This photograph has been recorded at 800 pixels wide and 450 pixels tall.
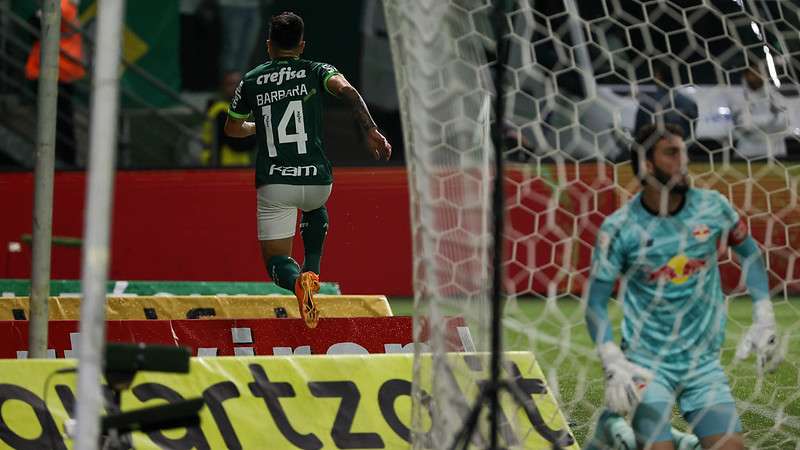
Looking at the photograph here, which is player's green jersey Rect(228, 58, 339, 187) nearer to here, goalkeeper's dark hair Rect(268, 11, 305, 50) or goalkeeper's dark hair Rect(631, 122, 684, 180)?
goalkeeper's dark hair Rect(268, 11, 305, 50)

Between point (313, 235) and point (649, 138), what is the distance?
2424 millimetres

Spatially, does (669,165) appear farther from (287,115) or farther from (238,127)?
(238,127)

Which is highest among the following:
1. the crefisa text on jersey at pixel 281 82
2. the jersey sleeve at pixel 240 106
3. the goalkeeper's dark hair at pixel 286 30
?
the goalkeeper's dark hair at pixel 286 30

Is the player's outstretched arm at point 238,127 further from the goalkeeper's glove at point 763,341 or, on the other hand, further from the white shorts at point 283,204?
the goalkeeper's glove at point 763,341

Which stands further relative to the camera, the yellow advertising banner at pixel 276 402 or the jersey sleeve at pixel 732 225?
the yellow advertising banner at pixel 276 402

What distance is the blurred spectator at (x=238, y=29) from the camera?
1315 centimetres

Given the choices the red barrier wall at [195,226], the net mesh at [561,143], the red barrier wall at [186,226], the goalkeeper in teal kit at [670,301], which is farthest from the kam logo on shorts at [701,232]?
the red barrier wall at [186,226]

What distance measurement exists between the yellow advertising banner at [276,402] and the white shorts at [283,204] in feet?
→ 4.59

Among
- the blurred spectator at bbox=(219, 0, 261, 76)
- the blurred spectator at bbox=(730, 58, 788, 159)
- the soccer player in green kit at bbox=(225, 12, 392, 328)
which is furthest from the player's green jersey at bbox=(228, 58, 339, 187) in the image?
the blurred spectator at bbox=(219, 0, 261, 76)

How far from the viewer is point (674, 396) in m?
4.64

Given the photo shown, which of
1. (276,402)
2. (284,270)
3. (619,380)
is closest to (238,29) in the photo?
(284,270)

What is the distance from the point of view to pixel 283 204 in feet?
21.5

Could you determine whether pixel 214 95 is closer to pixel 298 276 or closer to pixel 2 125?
pixel 2 125

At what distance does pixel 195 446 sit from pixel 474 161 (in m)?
1.61
